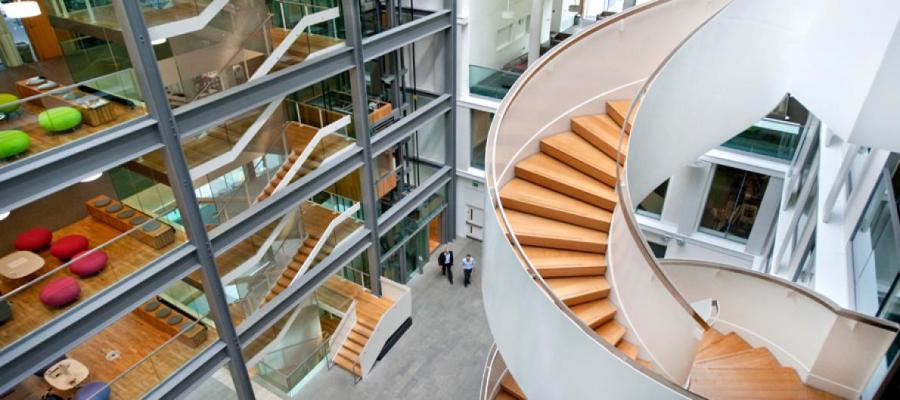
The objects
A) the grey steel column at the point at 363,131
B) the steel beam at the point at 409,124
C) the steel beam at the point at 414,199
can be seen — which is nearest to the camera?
the grey steel column at the point at 363,131

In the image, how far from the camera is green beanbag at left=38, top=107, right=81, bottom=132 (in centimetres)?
623

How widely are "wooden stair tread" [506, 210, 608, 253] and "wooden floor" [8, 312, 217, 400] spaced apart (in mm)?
5242

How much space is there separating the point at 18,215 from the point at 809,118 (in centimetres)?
1415

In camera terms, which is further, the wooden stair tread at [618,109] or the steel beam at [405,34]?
the steel beam at [405,34]

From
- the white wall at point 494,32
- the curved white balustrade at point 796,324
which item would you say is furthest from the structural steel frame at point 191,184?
the curved white balustrade at point 796,324

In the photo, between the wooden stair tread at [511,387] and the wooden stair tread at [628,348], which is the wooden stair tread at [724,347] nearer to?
the wooden stair tread at [628,348]

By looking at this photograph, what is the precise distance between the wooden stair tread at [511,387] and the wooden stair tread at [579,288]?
2.23 m

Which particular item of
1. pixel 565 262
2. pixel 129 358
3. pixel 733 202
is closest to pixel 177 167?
pixel 129 358

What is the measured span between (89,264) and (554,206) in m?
5.90

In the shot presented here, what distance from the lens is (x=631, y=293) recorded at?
19.0 feet

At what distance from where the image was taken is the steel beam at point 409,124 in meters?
11.1

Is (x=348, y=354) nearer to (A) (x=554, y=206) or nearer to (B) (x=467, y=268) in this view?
(B) (x=467, y=268)

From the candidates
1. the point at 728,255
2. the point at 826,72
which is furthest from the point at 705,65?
the point at 728,255

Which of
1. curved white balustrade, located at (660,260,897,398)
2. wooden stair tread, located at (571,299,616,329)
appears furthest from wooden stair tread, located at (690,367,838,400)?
wooden stair tread, located at (571,299,616,329)
